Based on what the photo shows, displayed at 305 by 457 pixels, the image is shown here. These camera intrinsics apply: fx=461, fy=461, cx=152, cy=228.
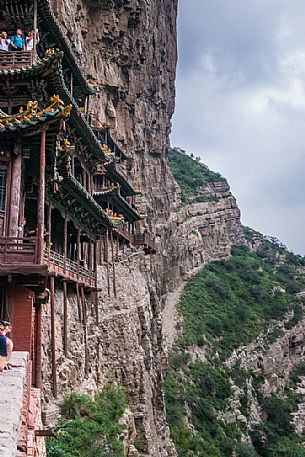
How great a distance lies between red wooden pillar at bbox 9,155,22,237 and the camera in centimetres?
1048

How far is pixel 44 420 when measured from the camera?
12484 millimetres

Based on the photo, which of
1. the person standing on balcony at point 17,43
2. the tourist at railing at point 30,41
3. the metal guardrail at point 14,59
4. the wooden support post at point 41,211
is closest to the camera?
the wooden support post at point 41,211

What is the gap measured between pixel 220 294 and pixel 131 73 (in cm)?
3053

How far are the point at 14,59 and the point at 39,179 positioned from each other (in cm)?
680

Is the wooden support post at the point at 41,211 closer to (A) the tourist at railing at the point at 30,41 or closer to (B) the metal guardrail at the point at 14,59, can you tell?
(B) the metal guardrail at the point at 14,59

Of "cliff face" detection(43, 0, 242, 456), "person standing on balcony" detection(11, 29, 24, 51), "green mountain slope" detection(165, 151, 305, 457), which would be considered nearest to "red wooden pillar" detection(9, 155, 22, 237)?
"cliff face" detection(43, 0, 242, 456)

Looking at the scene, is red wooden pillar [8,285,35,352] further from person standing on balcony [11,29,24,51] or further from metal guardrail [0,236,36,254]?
person standing on balcony [11,29,24,51]

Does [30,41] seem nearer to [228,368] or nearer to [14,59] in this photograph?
[14,59]

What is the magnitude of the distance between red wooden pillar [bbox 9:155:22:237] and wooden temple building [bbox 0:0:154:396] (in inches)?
0.9

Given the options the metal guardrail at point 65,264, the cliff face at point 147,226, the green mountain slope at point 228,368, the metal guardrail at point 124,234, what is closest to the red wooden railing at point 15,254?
the metal guardrail at point 65,264

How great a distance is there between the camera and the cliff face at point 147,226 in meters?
18.9

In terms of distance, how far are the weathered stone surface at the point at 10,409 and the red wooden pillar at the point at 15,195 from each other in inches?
175

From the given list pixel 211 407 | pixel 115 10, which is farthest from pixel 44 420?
pixel 115 10

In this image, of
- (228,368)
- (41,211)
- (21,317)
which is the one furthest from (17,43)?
(228,368)
